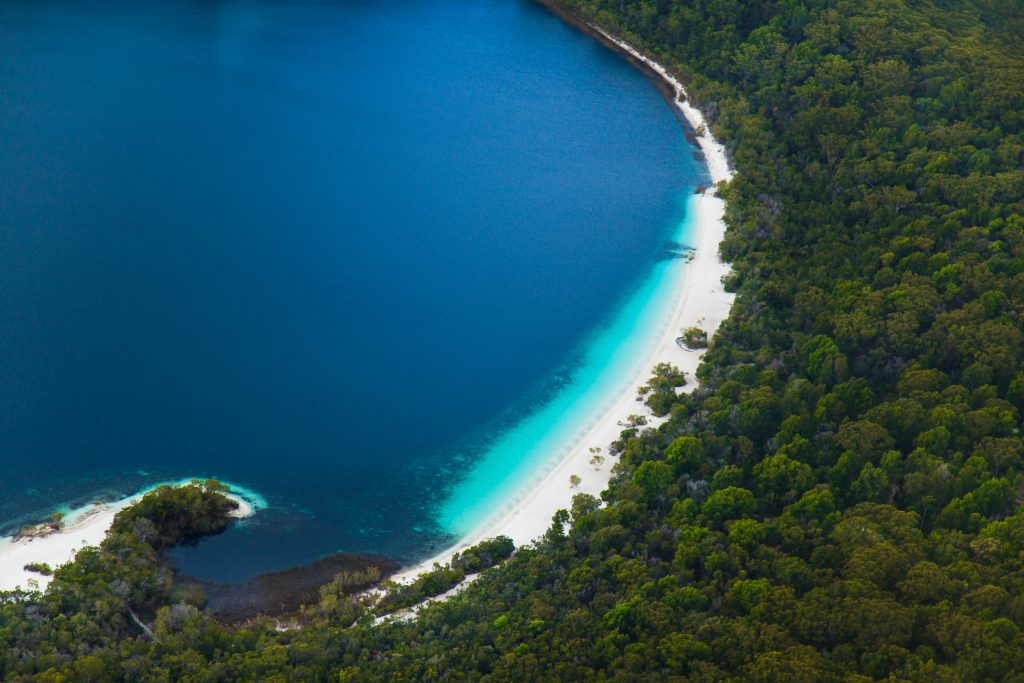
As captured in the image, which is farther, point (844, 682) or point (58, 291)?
point (58, 291)

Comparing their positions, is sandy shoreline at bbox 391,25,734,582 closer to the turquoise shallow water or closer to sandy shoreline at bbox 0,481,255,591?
the turquoise shallow water

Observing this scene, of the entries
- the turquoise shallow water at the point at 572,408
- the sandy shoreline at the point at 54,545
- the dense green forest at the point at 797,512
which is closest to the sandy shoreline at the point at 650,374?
the turquoise shallow water at the point at 572,408

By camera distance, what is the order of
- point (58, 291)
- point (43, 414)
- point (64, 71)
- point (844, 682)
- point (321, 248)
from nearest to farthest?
point (844, 682)
point (43, 414)
point (58, 291)
point (321, 248)
point (64, 71)

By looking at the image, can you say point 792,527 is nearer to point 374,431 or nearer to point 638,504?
point 638,504

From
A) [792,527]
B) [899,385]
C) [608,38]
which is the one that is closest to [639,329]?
[899,385]

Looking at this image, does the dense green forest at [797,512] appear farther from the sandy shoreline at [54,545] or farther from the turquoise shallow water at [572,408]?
the turquoise shallow water at [572,408]

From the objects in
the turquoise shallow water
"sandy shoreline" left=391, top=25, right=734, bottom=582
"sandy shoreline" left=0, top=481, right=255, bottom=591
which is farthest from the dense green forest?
the turquoise shallow water

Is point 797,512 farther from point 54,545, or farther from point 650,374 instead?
point 54,545

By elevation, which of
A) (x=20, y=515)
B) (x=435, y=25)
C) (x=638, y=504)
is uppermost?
(x=435, y=25)

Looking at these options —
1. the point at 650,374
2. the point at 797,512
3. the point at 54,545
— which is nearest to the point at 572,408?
the point at 650,374
